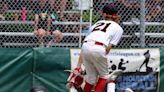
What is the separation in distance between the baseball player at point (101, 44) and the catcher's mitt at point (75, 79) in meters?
0.18

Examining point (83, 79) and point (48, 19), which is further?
point (48, 19)

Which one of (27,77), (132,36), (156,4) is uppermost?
(156,4)

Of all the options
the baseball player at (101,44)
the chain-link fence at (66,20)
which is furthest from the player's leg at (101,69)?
the chain-link fence at (66,20)

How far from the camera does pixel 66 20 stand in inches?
325

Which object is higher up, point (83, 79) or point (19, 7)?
point (19, 7)

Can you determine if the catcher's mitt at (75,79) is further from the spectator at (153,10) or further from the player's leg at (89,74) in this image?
the spectator at (153,10)

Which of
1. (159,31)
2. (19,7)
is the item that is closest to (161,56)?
(159,31)

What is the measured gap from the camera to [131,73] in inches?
310

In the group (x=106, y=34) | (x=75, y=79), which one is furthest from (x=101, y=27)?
(x=75, y=79)

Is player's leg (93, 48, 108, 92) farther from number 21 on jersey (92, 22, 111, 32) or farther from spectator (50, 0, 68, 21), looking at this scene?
spectator (50, 0, 68, 21)

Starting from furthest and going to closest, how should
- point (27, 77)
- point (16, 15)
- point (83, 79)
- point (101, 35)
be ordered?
point (16, 15) → point (27, 77) → point (83, 79) → point (101, 35)

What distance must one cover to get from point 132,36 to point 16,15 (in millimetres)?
2217

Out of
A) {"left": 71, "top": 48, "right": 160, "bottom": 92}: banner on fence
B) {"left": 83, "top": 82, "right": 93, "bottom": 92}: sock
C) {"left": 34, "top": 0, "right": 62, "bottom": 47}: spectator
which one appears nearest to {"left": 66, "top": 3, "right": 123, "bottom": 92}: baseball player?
{"left": 83, "top": 82, "right": 93, "bottom": 92}: sock

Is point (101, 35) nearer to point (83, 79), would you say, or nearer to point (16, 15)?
point (83, 79)
